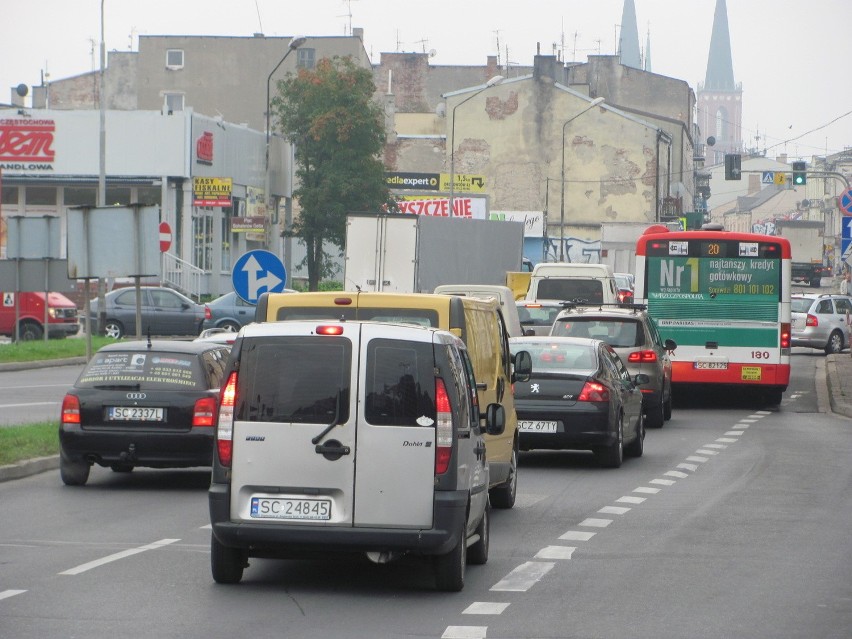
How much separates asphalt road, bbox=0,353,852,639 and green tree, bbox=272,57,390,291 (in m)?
44.1

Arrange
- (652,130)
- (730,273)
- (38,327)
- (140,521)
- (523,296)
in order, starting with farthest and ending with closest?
(652,130), (38,327), (523,296), (730,273), (140,521)

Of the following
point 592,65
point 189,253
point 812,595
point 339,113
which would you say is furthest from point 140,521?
point 592,65

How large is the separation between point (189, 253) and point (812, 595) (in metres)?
47.8

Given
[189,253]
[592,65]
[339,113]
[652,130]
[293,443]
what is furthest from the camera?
[592,65]

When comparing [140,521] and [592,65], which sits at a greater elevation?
[592,65]

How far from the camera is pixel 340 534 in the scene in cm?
871

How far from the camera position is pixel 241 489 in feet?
29.0

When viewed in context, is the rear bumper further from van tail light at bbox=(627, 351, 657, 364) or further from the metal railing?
the metal railing

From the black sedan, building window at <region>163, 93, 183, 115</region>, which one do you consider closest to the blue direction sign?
the black sedan

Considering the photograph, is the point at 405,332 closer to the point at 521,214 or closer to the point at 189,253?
the point at 189,253

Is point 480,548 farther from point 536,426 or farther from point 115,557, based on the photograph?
point 536,426

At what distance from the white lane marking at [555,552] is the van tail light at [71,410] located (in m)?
5.33

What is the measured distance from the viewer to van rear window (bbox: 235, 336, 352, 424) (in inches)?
348

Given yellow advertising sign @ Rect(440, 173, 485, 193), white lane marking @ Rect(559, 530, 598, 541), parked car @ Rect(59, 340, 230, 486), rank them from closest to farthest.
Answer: white lane marking @ Rect(559, 530, 598, 541)
parked car @ Rect(59, 340, 230, 486)
yellow advertising sign @ Rect(440, 173, 485, 193)
